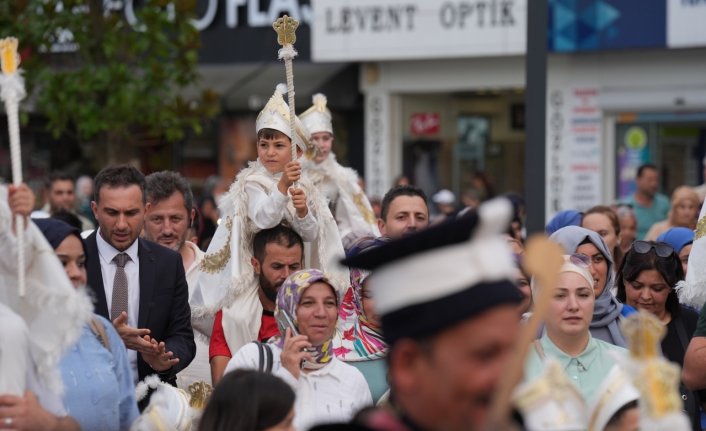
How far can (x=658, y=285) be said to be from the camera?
698 cm

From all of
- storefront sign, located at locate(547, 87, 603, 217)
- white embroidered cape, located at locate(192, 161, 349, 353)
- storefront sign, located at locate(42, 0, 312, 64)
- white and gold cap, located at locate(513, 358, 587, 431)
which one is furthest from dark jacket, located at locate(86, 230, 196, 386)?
storefront sign, located at locate(42, 0, 312, 64)

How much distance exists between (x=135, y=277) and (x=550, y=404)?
3061mm

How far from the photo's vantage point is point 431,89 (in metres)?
20.1

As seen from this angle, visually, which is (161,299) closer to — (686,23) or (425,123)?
(686,23)

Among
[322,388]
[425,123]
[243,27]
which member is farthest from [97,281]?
[243,27]

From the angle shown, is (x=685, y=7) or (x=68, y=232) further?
(x=685, y=7)

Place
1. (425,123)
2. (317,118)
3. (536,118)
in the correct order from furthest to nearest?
(425,123) < (317,118) < (536,118)

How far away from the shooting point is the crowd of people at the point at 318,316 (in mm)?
2678

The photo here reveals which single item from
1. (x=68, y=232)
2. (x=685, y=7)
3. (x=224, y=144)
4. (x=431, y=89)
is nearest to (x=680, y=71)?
(x=685, y=7)

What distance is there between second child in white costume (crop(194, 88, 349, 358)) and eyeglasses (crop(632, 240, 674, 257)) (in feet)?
5.22

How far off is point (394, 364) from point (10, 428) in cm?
177

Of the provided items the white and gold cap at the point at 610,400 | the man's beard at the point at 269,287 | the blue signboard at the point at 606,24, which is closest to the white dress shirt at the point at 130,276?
the man's beard at the point at 269,287

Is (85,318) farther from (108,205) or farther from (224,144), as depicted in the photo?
(224,144)

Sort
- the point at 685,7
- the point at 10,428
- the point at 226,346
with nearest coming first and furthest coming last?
the point at 10,428 → the point at 226,346 → the point at 685,7
